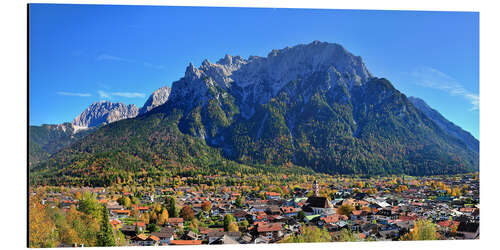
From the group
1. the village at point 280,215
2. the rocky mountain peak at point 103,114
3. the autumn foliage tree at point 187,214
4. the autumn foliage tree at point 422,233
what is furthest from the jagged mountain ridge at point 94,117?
the autumn foliage tree at point 422,233

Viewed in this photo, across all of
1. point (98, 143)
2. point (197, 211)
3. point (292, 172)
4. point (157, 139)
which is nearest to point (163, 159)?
point (157, 139)

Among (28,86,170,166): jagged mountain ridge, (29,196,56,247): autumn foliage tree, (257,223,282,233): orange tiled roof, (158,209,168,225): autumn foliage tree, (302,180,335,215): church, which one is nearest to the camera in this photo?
(29,196,56,247): autumn foliage tree

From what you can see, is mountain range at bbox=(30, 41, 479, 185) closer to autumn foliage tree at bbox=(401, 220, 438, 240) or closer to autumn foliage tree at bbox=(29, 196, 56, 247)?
autumn foliage tree at bbox=(29, 196, 56, 247)

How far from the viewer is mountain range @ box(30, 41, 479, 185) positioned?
139ft

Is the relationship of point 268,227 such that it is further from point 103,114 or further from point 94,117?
point 103,114

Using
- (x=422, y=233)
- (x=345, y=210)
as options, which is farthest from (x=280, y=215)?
(x=422, y=233)

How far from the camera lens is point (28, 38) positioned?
10266mm

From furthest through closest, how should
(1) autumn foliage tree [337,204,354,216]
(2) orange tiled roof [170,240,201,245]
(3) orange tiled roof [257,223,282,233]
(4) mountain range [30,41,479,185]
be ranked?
(4) mountain range [30,41,479,185] < (1) autumn foliage tree [337,204,354,216] < (3) orange tiled roof [257,223,282,233] < (2) orange tiled roof [170,240,201,245]

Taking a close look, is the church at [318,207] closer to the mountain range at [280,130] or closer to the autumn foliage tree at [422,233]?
the autumn foliage tree at [422,233]

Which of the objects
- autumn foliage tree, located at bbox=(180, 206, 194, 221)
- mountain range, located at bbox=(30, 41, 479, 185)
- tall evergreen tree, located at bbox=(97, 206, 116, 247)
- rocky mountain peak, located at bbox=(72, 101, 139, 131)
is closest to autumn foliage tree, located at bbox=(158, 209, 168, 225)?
autumn foliage tree, located at bbox=(180, 206, 194, 221)

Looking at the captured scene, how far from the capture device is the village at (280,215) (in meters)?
14.1

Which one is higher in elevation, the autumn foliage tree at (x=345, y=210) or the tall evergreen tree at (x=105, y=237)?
the tall evergreen tree at (x=105, y=237)

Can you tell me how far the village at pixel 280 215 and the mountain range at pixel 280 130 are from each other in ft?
41.4

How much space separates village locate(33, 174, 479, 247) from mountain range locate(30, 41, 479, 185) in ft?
41.4
